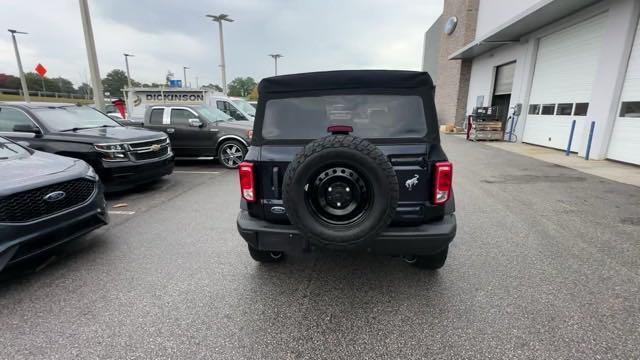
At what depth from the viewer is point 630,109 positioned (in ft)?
26.2

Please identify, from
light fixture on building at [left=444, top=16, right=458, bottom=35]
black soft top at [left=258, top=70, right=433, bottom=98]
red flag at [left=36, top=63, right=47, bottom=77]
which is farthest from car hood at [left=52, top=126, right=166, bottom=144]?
light fixture on building at [left=444, top=16, right=458, bottom=35]

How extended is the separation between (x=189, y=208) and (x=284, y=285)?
288 cm

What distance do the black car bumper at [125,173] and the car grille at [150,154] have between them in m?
0.10

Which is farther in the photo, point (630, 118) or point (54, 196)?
point (630, 118)

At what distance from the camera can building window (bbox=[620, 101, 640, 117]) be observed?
775 centimetres

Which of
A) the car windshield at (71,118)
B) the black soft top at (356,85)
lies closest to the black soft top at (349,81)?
the black soft top at (356,85)

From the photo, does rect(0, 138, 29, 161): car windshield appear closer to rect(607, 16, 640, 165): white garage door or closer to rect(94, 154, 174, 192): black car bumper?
rect(94, 154, 174, 192): black car bumper

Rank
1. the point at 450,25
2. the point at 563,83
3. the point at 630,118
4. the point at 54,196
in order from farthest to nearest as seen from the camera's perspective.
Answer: the point at 450,25 → the point at 563,83 → the point at 630,118 → the point at 54,196

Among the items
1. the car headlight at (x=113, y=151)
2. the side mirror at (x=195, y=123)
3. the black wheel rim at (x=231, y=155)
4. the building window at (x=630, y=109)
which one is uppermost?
the building window at (x=630, y=109)

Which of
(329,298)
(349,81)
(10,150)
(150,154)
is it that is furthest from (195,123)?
(329,298)

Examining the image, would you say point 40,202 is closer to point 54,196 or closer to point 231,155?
point 54,196

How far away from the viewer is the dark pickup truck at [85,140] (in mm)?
5012

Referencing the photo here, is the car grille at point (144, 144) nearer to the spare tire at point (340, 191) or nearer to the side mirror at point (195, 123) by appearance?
the side mirror at point (195, 123)

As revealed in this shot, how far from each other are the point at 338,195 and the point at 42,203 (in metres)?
2.78
